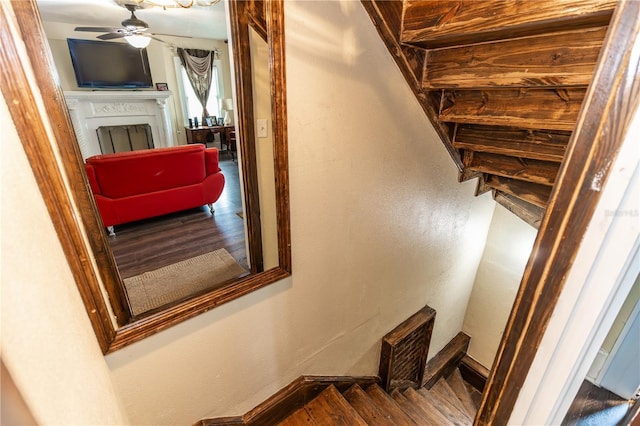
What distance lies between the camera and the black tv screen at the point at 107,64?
475 cm

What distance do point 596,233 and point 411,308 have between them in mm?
2305

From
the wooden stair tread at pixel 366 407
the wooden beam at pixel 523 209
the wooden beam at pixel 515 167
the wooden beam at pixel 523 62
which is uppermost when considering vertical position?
the wooden beam at pixel 523 62

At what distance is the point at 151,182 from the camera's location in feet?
8.63

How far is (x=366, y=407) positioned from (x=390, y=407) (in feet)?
0.81

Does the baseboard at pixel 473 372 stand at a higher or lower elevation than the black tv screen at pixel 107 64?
lower

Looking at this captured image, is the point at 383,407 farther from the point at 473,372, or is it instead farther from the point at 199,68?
the point at 199,68

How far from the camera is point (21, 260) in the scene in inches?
21.3

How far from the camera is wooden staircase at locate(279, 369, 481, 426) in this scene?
179 cm

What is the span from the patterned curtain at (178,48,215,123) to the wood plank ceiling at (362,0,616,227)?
5612 millimetres

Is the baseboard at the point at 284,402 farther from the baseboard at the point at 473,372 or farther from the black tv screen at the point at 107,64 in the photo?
the black tv screen at the point at 107,64

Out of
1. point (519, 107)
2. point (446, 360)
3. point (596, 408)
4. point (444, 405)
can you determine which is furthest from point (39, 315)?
point (446, 360)

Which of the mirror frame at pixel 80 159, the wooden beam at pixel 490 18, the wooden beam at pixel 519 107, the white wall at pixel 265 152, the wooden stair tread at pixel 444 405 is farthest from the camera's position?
the wooden stair tread at pixel 444 405

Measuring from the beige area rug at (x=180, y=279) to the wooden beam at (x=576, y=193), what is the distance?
54.4 inches

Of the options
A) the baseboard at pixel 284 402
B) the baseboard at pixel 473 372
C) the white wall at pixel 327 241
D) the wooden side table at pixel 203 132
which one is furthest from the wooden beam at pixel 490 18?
the wooden side table at pixel 203 132
